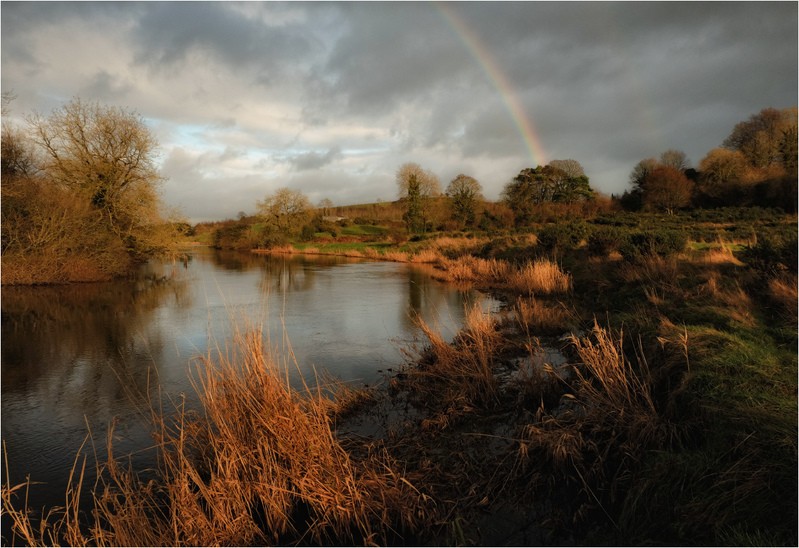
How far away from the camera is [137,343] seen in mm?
9297

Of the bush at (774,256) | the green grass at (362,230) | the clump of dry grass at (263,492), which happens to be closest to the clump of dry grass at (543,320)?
→ the bush at (774,256)

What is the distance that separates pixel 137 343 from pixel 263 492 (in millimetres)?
7421

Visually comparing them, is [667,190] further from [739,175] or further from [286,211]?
[286,211]

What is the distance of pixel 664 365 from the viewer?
5.48m

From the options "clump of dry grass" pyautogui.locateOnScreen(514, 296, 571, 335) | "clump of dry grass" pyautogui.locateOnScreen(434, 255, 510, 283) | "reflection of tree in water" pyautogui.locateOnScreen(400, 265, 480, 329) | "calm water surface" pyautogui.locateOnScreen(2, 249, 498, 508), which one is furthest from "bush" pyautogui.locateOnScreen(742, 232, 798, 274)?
"clump of dry grass" pyautogui.locateOnScreen(434, 255, 510, 283)

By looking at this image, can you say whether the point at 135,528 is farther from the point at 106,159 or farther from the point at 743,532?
the point at 106,159

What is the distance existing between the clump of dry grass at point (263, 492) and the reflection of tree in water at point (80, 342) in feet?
10.7

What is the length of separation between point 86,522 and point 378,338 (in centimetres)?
639

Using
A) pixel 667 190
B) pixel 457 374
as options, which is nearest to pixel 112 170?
pixel 457 374

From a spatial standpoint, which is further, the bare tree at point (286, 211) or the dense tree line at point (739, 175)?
the bare tree at point (286, 211)

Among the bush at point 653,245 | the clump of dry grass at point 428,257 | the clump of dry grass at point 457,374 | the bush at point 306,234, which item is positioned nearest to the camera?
the clump of dry grass at point 457,374

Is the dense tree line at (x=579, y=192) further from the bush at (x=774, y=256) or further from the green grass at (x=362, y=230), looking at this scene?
the bush at (x=774, y=256)

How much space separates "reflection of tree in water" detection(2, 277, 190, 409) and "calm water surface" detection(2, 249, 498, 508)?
2 centimetres

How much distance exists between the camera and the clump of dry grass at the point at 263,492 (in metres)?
3.18
